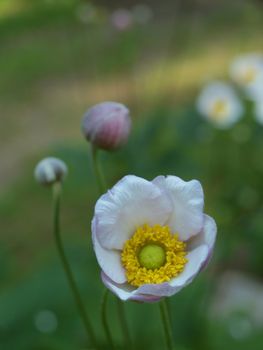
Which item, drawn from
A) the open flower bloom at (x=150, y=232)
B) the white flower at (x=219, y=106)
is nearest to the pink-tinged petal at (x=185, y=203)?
the open flower bloom at (x=150, y=232)

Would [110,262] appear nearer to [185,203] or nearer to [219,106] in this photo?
[185,203]

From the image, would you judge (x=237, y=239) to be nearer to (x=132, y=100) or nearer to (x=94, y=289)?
(x=94, y=289)

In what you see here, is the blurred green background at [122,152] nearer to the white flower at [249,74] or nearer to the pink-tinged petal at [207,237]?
the white flower at [249,74]

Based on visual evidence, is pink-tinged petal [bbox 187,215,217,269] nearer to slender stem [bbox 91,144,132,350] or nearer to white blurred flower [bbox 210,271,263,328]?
slender stem [bbox 91,144,132,350]

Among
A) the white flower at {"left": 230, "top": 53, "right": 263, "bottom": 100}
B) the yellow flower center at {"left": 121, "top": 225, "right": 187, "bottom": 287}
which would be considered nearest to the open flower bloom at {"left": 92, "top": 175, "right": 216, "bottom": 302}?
the yellow flower center at {"left": 121, "top": 225, "right": 187, "bottom": 287}

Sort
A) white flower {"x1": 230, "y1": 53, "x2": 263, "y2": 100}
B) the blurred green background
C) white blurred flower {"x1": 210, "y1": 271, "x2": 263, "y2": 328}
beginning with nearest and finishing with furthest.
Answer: the blurred green background < white blurred flower {"x1": 210, "y1": 271, "x2": 263, "y2": 328} < white flower {"x1": 230, "y1": 53, "x2": 263, "y2": 100}

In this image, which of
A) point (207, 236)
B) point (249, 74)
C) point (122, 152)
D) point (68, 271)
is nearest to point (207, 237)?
point (207, 236)

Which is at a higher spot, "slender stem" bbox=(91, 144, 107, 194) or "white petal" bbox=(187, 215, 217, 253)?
"slender stem" bbox=(91, 144, 107, 194)

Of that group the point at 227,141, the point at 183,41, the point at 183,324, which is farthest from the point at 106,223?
the point at 183,41
